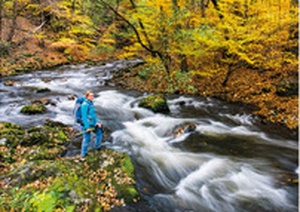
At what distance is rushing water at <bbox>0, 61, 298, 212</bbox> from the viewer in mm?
5898

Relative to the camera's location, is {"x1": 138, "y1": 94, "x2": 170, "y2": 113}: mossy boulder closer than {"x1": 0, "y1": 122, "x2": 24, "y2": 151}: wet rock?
No

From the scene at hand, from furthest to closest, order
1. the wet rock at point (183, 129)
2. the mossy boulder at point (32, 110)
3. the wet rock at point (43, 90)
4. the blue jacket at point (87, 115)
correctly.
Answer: the wet rock at point (43, 90), the mossy boulder at point (32, 110), the wet rock at point (183, 129), the blue jacket at point (87, 115)

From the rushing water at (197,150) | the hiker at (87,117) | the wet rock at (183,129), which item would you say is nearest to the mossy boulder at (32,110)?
the rushing water at (197,150)

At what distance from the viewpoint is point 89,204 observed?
4.79 meters

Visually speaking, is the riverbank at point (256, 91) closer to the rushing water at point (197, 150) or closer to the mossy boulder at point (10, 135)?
the rushing water at point (197, 150)

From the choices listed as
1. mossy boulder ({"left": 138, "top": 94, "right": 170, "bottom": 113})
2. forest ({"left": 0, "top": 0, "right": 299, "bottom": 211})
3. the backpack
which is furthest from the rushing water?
the backpack

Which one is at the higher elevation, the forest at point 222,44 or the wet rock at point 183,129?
the forest at point 222,44

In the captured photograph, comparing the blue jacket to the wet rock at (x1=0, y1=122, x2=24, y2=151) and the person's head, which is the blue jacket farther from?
the wet rock at (x1=0, y1=122, x2=24, y2=151)

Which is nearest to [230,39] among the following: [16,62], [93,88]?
[93,88]

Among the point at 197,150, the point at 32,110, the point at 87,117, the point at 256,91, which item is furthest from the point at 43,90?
the point at 256,91

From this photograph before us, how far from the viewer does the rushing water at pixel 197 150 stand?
5898mm

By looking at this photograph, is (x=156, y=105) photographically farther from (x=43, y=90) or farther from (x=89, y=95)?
(x=43, y=90)

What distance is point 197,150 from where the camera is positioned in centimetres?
827

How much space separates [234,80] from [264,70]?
2.07 m
